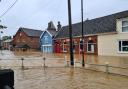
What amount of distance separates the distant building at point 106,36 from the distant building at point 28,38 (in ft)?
94.6

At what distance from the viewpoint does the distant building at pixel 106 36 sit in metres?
33.8

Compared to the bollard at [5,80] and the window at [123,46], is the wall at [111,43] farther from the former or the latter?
→ the bollard at [5,80]

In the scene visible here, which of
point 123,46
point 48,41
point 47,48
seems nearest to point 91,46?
point 123,46

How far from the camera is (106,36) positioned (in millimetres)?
36719

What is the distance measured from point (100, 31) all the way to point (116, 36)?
4657mm

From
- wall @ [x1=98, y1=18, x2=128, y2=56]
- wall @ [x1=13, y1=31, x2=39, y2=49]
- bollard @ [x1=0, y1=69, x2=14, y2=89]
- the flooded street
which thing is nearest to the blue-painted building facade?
wall @ [x1=13, y1=31, x2=39, y2=49]

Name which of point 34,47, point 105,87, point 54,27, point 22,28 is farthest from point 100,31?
point 22,28

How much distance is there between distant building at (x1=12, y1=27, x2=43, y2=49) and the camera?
76.8 m

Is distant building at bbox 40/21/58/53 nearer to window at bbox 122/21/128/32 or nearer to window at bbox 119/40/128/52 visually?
window at bbox 119/40/128/52

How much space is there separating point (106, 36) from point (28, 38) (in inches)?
1745

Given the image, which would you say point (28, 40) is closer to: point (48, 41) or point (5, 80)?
point (48, 41)

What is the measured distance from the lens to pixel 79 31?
47.1 metres

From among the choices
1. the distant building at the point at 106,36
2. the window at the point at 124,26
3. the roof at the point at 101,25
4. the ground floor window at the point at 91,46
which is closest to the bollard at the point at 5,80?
the distant building at the point at 106,36

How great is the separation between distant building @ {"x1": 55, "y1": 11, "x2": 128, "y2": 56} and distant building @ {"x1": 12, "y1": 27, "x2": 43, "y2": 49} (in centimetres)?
2885
